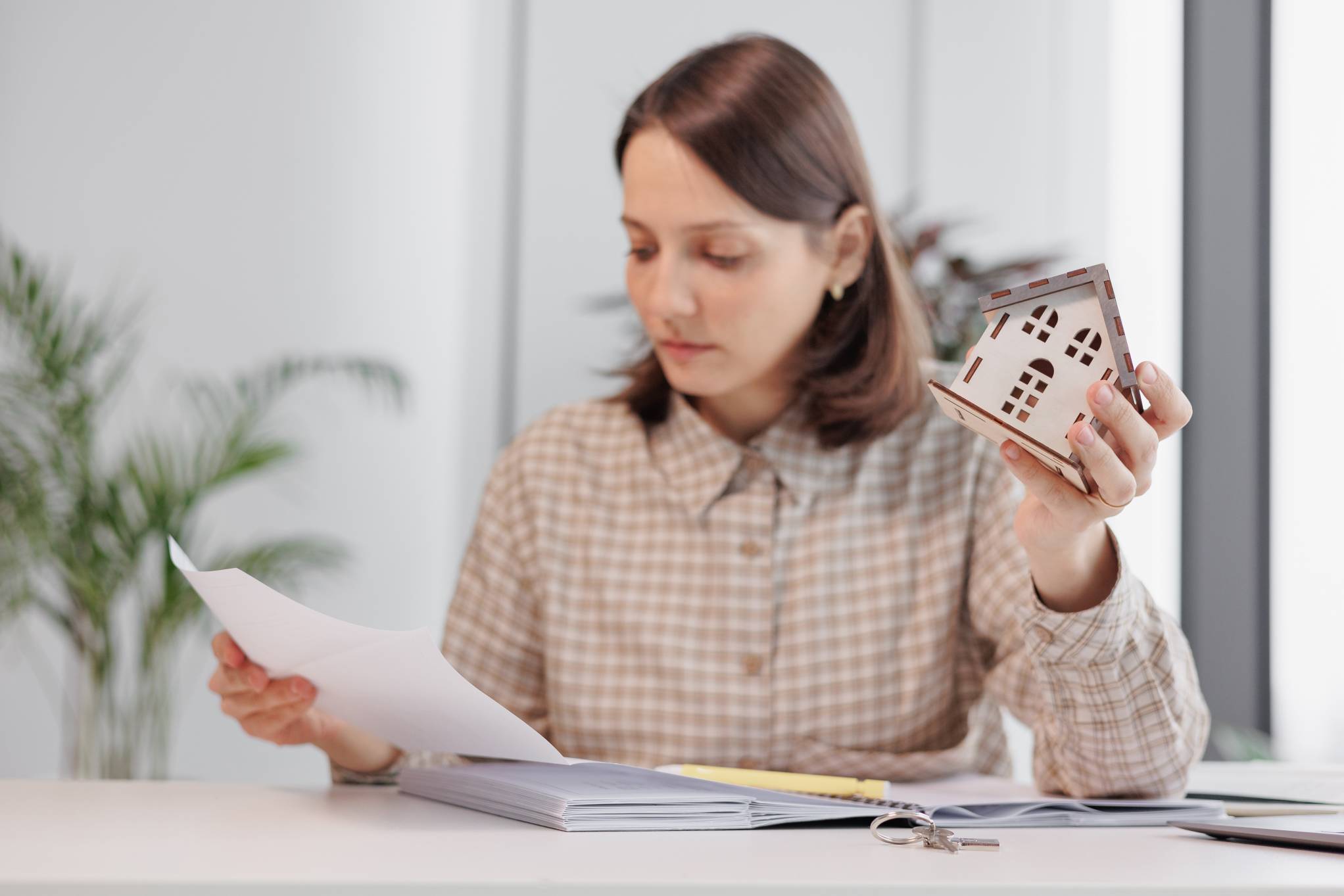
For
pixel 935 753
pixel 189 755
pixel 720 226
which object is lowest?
pixel 189 755

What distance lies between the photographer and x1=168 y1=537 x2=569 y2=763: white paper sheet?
28.2 inches

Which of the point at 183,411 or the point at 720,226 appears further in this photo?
the point at 183,411

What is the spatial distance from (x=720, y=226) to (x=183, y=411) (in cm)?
171

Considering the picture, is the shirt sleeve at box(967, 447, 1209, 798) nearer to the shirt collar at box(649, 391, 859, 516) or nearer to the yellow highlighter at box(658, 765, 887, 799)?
the yellow highlighter at box(658, 765, 887, 799)

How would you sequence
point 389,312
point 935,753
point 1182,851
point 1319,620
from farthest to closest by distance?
1. point 389,312
2. point 1319,620
3. point 935,753
4. point 1182,851

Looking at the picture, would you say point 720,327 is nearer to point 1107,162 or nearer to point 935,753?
point 935,753

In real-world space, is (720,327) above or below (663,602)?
above

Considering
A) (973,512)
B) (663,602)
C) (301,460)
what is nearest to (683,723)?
(663,602)

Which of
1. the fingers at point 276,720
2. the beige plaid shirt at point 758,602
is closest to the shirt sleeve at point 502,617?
the beige plaid shirt at point 758,602

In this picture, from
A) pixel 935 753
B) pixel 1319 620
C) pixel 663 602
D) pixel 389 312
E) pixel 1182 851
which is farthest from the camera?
pixel 389 312

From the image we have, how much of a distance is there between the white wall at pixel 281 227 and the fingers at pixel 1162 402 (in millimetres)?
2155

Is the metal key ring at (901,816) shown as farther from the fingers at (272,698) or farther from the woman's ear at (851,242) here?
the woman's ear at (851,242)

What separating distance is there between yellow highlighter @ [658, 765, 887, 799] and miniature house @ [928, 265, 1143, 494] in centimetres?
26

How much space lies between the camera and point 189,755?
8.36ft
